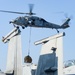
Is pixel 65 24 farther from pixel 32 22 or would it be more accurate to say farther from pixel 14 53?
pixel 14 53

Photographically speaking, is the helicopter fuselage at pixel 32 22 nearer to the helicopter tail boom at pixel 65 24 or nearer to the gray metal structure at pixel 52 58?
the helicopter tail boom at pixel 65 24

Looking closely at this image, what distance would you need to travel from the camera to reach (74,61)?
2827 centimetres

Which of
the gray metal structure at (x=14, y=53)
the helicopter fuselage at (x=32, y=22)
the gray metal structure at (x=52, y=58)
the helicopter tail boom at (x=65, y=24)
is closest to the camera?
the gray metal structure at (x=52, y=58)

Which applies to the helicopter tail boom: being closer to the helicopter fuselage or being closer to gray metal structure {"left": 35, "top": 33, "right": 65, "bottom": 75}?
the helicopter fuselage

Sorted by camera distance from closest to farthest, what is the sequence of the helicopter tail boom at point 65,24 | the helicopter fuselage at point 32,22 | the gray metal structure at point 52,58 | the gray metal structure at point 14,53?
the gray metal structure at point 52,58, the gray metal structure at point 14,53, the helicopter fuselage at point 32,22, the helicopter tail boom at point 65,24

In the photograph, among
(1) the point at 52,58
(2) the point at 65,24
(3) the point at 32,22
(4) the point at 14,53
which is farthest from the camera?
(2) the point at 65,24

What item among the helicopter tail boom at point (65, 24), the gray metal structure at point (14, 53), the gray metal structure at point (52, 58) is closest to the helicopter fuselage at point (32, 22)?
the helicopter tail boom at point (65, 24)

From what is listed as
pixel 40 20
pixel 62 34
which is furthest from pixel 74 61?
pixel 62 34

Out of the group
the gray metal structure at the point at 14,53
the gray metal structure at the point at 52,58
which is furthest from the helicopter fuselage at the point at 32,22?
the gray metal structure at the point at 52,58

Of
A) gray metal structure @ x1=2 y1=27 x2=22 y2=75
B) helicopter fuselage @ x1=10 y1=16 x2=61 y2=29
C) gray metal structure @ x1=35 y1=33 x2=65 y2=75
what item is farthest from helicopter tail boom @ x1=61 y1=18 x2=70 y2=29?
gray metal structure @ x1=35 y1=33 x2=65 y2=75

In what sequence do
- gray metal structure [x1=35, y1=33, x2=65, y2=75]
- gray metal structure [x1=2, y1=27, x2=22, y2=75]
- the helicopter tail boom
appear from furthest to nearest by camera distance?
the helicopter tail boom < gray metal structure [x1=2, y1=27, x2=22, y2=75] < gray metal structure [x1=35, y1=33, x2=65, y2=75]

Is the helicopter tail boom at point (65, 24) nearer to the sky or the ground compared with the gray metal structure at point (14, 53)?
nearer to the sky

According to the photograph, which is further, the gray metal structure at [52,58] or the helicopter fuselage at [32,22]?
the helicopter fuselage at [32,22]

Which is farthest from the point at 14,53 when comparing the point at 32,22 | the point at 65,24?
the point at 65,24
